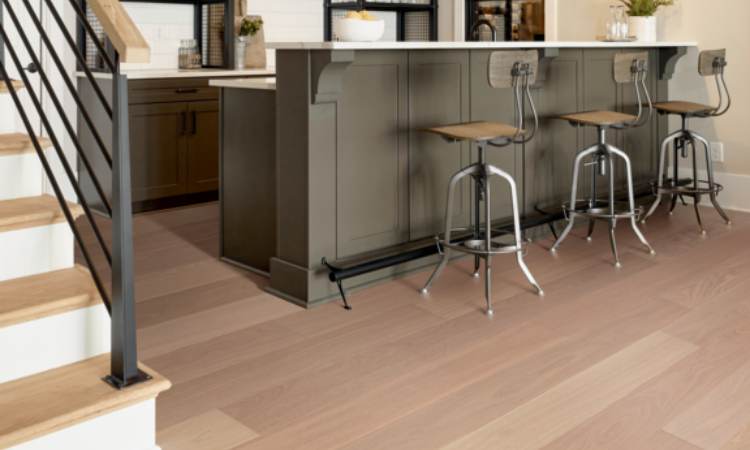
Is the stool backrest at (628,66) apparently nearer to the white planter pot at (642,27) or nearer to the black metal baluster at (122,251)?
the white planter pot at (642,27)

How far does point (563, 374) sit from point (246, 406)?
1.14 meters

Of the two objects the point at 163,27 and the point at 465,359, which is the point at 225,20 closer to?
the point at 163,27

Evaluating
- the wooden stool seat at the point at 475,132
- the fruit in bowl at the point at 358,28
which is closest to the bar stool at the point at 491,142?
the wooden stool seat at the point at 475,132

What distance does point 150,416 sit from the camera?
2.26 m

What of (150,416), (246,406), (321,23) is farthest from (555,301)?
(321,23)

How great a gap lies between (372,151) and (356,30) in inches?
23.5

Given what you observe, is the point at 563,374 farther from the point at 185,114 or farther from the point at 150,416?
the point at 185,114

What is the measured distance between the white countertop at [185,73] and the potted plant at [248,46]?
0.47 ft

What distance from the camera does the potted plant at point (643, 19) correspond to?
6109mm

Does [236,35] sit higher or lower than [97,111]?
higher

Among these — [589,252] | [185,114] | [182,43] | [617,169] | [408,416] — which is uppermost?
[182,43]

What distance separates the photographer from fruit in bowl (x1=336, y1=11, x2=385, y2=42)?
12.7 ft

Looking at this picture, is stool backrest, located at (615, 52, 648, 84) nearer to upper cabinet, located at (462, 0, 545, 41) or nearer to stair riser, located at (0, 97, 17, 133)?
upper cabinet, located at (462, 0, 545, 41)

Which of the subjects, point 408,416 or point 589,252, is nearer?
point 408,416
